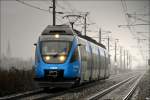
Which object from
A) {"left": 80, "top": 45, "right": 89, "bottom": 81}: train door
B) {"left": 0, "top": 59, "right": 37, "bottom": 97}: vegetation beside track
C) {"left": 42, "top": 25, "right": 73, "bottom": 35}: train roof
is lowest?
{"left": 0, "top": 59, "right": 37, "bottom": 97}: vegetation beside track

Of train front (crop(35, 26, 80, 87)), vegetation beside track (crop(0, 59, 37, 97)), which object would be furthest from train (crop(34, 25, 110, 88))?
vegetation beside track (crop(0, 59, 37, 97))

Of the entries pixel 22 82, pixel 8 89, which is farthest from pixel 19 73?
pixel 8 89

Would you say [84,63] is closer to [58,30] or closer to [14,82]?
[58,30]

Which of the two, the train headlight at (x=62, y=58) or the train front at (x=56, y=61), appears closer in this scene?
the train front at (x=56, y=61)

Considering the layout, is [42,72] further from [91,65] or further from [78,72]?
[91,65]

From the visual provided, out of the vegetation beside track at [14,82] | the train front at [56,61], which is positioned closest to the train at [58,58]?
the train front at [56,61]

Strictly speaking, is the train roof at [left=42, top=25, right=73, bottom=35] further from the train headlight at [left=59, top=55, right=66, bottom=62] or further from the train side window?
the train headlight at [left=59, top=55, right=66, bottom=62]

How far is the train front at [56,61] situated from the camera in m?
24.0

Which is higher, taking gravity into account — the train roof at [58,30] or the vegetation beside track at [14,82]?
the train roof at [58,30]

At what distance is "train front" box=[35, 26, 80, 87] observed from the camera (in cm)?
2402

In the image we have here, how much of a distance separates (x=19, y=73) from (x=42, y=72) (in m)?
5.53

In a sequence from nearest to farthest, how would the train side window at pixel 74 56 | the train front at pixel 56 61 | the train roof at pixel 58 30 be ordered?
the train front at pixel 56 61 → the train side window at pixel 74 56 → the train roof at pixel 58 30

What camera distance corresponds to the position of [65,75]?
24.1 metres

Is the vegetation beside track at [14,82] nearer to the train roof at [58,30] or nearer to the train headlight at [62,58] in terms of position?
the train headlight at [62,58]
